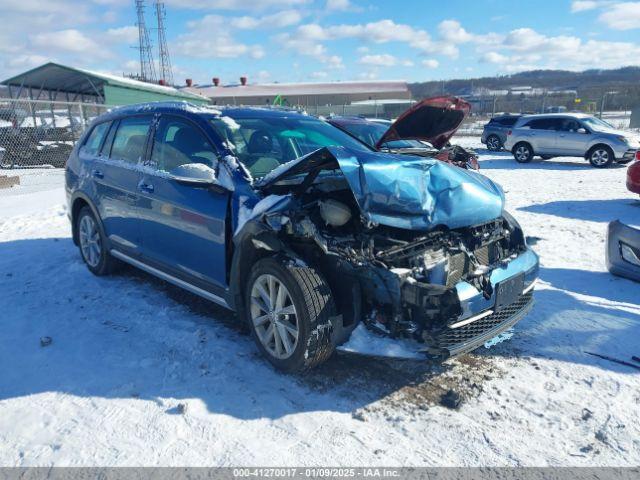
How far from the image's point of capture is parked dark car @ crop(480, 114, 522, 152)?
778 inches

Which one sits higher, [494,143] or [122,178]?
[122,178]

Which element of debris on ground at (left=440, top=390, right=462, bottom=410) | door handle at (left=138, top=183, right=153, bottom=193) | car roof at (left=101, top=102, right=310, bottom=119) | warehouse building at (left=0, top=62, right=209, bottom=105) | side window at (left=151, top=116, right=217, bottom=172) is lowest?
debris on ground at (left=440, top=390, right=462, bottom=410)

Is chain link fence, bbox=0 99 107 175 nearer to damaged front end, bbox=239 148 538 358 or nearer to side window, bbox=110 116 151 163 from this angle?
side window, bbox=110 116 151 163

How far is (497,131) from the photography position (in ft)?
65.3

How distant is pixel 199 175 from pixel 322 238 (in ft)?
3.57

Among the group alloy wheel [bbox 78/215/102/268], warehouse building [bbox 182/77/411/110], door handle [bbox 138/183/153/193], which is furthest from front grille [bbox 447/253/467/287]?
warehouse building [bbox 182/77/411/110]

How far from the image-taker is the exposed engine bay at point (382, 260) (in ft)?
9.45

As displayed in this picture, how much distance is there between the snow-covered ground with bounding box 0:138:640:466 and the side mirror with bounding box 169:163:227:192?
1.19m

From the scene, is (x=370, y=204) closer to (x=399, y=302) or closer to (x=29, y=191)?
(x=399, y=302)

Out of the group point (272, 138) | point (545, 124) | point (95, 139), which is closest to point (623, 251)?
point (272, 138)

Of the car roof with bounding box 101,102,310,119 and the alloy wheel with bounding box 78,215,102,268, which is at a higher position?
the car roof with bounding box 101,102,310,119

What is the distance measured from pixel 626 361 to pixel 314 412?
2.29 m

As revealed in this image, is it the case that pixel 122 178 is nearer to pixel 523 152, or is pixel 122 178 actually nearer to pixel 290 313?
pixel 290 313

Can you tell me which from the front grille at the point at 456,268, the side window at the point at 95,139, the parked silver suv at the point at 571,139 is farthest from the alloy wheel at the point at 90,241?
the parked silver suv at the point at 571,139
